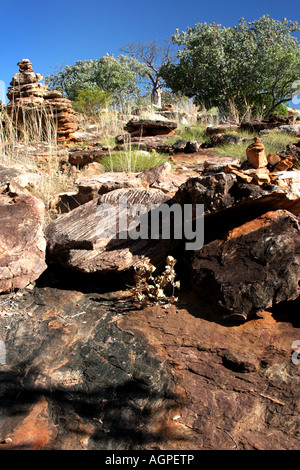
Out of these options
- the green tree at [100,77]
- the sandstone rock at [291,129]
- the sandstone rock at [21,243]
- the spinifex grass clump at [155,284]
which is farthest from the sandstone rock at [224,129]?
the green tree at [100,77]

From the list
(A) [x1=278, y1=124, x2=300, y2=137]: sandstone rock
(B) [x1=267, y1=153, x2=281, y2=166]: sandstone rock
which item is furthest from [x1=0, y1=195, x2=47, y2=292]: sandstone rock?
(A) [x1=278, y1=124, x2=300, y2=137]: sandstone rock

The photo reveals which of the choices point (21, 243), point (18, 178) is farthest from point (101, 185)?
point (21, 243)

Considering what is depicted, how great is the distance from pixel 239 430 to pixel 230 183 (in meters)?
1.57

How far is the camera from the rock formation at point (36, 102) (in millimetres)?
9273

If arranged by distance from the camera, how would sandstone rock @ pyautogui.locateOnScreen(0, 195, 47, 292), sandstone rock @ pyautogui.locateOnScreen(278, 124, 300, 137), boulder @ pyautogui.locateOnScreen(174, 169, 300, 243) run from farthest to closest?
sandstone rock @ pyautogui.locateOnScreen(278, 124, 300, 137), sandstone rock @ pyautogui.locateOnScreen(0, 195, 47, 292), boulder @ pyautogui.locateOnScreen(174, 169, 300, 243)

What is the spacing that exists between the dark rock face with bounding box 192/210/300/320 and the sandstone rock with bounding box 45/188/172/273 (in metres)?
0.48

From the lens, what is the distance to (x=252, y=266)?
8.08ft

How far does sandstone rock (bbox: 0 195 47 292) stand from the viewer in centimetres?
282

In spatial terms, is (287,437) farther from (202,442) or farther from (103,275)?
(103,275)

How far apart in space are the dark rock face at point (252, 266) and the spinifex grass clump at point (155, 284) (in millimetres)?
174

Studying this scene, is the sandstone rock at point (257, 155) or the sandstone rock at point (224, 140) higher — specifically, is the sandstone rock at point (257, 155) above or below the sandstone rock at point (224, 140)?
below

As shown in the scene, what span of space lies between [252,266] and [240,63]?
14.8m

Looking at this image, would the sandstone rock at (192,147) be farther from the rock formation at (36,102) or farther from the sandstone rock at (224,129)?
the rock formation at (36,102)

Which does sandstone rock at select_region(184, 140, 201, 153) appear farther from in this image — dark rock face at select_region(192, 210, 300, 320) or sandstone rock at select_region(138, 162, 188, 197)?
dark rock face at select_region(192, 210, 300, 320)
